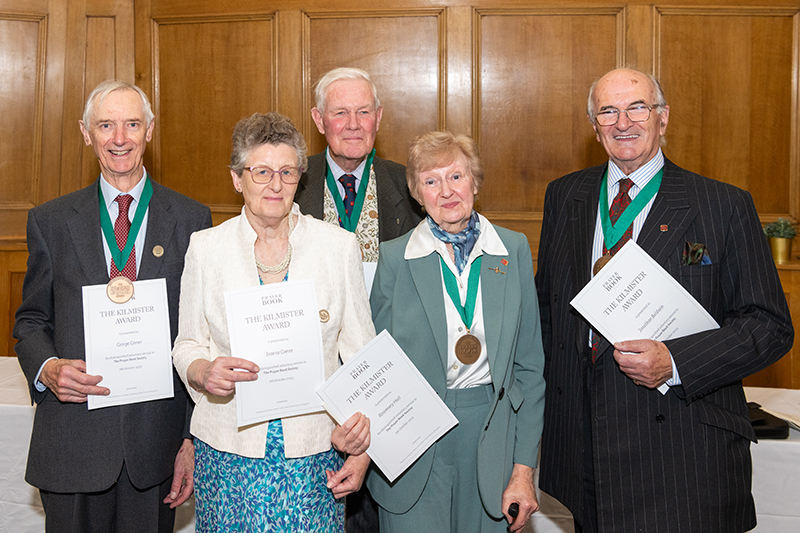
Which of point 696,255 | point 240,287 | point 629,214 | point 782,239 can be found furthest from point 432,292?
point 782,239

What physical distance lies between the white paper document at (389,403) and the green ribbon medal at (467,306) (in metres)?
0.17

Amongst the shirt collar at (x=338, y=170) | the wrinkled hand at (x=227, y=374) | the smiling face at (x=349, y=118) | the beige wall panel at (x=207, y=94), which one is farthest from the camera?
the beige wall panel at (x=207, y=94)

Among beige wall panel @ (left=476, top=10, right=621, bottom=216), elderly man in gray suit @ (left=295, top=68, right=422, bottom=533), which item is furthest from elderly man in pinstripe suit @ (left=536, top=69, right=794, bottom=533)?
beige wall panel @ (left=476, top=10, right=621, bottom=216)

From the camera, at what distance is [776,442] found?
2.43 metres

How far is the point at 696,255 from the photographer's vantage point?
79.8 inches

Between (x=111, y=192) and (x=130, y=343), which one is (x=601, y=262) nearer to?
(x=130, y=343)

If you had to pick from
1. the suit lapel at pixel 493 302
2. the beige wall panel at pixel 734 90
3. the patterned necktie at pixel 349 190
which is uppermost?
the beige wall panel at pixel 734 90

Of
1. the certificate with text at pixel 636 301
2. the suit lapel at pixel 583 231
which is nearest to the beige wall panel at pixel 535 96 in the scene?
the suit lapel at pixel 583 231

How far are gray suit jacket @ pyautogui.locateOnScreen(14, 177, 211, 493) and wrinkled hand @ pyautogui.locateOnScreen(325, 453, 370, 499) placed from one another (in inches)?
25.2

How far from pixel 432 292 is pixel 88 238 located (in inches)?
45.2

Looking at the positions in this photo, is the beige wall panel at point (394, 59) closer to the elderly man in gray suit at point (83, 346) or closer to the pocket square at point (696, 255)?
the elderly man in gray suit at point (83, 346)

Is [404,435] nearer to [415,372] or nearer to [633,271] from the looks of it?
[415,372]

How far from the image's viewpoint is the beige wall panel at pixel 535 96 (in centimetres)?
527

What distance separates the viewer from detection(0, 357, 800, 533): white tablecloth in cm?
245
